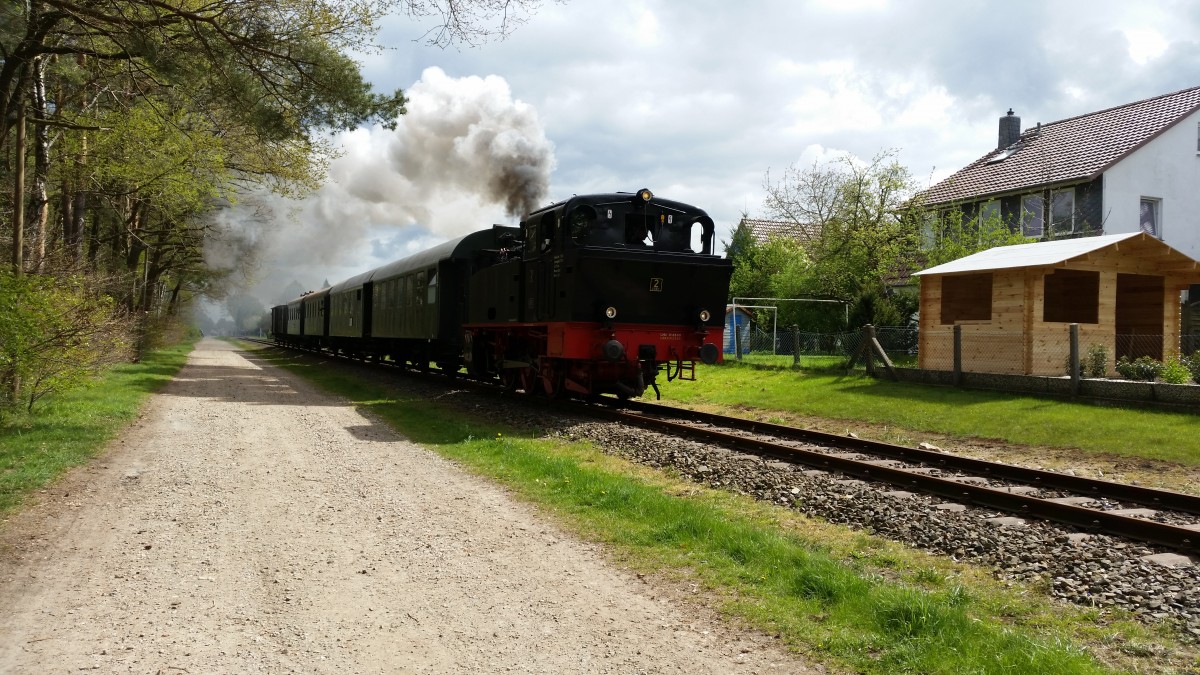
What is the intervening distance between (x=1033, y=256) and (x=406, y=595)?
14.5m

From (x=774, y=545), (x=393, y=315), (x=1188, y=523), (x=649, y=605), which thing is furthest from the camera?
(x=393, y=315)

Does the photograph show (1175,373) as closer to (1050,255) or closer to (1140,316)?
(1050,255)

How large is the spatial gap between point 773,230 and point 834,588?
133 ft

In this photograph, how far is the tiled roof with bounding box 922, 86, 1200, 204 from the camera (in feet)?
88.5

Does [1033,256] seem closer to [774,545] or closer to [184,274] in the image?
[774,545]

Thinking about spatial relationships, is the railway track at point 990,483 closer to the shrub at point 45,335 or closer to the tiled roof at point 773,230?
the shrub at point 45,335

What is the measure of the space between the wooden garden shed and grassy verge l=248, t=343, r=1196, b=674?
1000cm

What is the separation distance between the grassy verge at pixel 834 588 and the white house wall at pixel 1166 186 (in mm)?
25450

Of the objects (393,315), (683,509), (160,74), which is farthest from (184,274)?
(683,509)

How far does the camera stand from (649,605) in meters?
4.59

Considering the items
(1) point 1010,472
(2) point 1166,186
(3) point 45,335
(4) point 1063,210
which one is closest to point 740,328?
(4) point 1063,210

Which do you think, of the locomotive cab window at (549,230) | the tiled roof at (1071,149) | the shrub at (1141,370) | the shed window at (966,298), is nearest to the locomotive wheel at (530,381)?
the locomotive cab window at (549,230)

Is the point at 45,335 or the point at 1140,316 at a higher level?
the point at 1140,316

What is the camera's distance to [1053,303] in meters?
17.6
